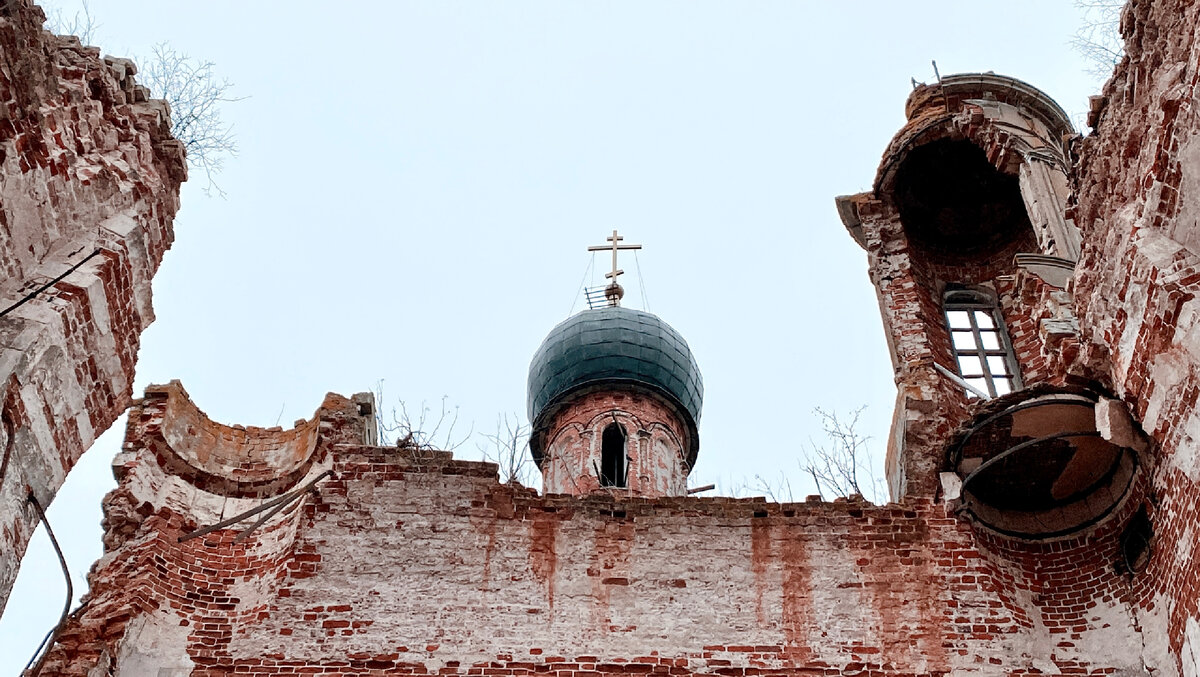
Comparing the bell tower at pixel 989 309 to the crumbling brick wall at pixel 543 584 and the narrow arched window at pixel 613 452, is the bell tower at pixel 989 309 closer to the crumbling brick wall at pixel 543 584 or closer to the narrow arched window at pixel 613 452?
the crumbling brick wall at pixel 543 584

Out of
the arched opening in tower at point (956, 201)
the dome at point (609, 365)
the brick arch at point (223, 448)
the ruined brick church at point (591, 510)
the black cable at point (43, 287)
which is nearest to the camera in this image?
the black cable at point (43, 287)

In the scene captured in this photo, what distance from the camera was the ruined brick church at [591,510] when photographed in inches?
271

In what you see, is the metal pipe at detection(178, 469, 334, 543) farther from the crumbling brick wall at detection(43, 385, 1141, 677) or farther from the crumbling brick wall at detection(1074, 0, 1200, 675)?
the crumbling brick wall at detection(1074, 0, 1200, 675)

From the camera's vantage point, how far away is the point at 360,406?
998 cm

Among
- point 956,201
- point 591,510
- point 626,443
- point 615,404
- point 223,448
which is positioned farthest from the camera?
point 615,404

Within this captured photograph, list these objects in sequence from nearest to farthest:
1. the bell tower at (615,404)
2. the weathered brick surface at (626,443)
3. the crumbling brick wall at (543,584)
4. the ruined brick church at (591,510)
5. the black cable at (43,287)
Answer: the black cable at (43,287)
the ruined brick church at (591,510)
the crumbling brick wall at (543,584)
the weathered brick surface at (626,443)
the bell tower at (615,404)

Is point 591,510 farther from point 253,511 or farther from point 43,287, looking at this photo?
point 43,287

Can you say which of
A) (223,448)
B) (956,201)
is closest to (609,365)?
(956,201)

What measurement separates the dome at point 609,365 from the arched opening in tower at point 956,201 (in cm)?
732

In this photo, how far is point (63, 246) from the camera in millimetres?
7156

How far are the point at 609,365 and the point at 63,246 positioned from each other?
13.5 meters

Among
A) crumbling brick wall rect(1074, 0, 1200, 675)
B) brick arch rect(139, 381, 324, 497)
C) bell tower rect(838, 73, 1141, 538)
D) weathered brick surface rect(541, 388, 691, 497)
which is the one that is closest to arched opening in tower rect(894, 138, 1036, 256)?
bell tower rect(838, 73, 1141, 538)

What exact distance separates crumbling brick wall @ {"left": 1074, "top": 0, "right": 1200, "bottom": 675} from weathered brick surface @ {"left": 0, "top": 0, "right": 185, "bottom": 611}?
19.7ft

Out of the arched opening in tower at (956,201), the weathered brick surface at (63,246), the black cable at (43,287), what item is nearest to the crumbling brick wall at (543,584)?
the weathered brick surface at (63,246)
